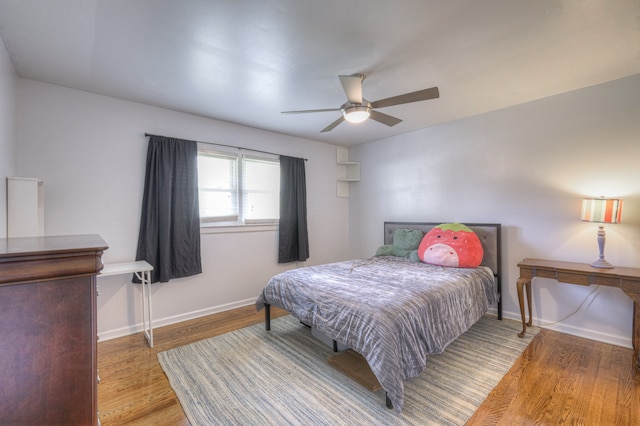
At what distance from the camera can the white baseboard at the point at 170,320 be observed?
2855 millimetres

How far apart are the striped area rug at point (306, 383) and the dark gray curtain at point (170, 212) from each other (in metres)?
0.99

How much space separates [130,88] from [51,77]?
1.99 ft

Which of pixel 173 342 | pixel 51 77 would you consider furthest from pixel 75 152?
pixel 173 342

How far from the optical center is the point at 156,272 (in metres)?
3.13

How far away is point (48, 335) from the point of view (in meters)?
0.73

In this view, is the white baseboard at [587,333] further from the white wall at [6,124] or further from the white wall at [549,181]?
the white wall at [6,124]

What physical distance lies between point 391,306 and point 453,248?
5.19 ft

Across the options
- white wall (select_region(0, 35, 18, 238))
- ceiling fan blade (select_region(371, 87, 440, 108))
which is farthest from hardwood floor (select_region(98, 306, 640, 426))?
ceiling fan blade (select_region(371, 87, 440, 108))

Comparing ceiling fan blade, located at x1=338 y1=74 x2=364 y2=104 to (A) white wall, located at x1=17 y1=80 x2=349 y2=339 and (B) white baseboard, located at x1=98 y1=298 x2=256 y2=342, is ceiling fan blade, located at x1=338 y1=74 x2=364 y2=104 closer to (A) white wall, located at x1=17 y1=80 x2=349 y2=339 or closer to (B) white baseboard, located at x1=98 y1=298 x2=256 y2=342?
(A) white wall, located at x1=17 y1=80 x2=349 y2=339

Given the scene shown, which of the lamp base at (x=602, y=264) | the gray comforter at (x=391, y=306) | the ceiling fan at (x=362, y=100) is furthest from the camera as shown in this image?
the lamp base at (x=602, y=264)

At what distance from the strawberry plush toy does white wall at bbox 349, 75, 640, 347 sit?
1.48ft

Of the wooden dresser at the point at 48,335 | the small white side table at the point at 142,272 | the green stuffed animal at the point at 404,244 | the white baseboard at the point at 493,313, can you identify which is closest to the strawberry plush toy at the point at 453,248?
the green stuffed animal at the point at 404,244

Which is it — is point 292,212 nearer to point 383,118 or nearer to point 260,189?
point 260,189

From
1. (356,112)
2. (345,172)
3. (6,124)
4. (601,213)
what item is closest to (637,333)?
(601,213)
